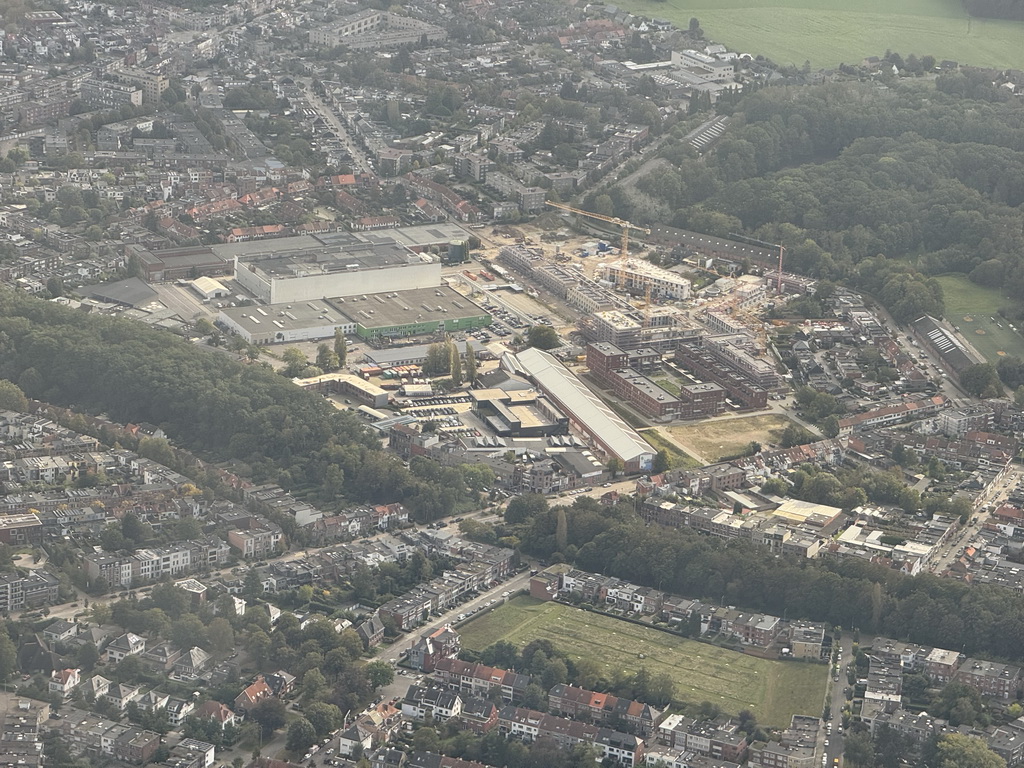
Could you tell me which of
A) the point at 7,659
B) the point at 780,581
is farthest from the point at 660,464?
the point at 7,659

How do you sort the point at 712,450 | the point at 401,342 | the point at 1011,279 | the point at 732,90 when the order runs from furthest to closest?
1. the point at 732,90
2. the point at 1011,279
3. the point at 401,342
4. the point at 712,450

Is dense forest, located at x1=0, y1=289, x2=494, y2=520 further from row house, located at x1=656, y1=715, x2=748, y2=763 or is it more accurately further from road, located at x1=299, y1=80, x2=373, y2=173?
road, located at x1=299, y1=80, x2=373, y2=173

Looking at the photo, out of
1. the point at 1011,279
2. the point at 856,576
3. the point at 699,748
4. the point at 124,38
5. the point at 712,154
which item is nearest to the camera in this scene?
the point at 699,748

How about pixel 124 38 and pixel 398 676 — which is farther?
pixel 124 38

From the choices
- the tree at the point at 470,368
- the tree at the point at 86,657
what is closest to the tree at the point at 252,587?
the tree at the point at 86,657

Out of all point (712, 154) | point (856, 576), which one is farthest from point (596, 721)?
point (712, 154)

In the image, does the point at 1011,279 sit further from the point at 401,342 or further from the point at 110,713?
the point at 110,713

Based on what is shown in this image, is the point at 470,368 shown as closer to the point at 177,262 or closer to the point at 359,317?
the point at 359,317
